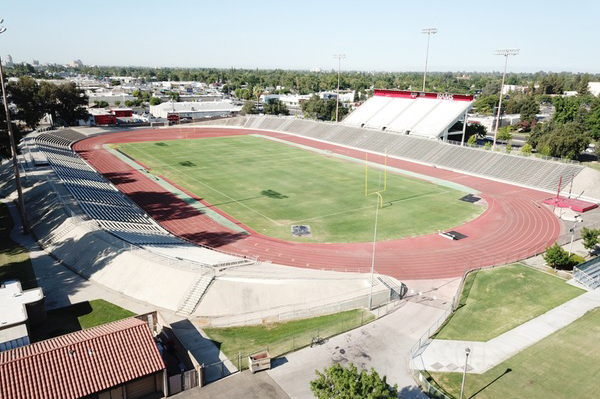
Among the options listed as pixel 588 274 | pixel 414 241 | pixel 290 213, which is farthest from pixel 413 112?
pixel 588 274

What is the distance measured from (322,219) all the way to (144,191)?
26440 millimetres

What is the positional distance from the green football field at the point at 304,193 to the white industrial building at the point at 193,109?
46.7 meters

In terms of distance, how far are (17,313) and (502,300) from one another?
104ft

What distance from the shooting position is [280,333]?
25781 millimetres

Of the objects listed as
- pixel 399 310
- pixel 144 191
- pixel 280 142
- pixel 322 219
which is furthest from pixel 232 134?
pixel 399 310

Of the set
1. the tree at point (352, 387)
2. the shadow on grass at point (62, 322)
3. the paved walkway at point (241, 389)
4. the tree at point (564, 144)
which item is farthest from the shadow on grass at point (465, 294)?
the tree at point (564, 144)

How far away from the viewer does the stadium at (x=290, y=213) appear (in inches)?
1174

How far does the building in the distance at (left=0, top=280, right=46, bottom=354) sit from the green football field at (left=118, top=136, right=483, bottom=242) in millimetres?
22135

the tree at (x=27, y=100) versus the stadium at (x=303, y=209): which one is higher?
the tree at (x=27, y=100)

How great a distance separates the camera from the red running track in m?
37.1

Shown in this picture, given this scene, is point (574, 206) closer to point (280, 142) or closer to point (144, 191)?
point (144, 191)

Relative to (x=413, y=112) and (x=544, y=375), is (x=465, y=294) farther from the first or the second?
(x=413, y=112)

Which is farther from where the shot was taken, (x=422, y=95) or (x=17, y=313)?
(x=422, y=95)

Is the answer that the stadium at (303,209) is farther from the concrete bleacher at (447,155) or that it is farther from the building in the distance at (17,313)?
the building in the distance at (17,313)
